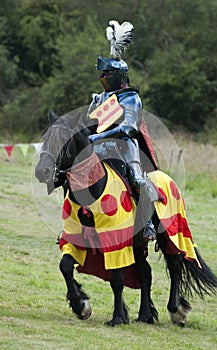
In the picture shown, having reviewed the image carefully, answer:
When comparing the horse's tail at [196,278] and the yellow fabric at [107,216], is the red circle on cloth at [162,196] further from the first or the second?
the horse's tail at [196,278]

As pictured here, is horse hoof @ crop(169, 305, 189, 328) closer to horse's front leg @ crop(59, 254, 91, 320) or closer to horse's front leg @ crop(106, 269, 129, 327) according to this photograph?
horse's front leg @ crop(106, 269, 129, 327)

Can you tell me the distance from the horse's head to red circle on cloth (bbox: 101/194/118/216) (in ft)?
1.28

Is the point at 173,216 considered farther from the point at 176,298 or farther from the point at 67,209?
the point at 67,209

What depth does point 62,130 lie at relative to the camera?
6566 millimetres

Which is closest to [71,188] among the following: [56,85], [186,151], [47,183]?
[47,183]

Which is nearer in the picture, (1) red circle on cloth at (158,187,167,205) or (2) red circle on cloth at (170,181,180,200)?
(1) red circle on cloth at (158,187,167,205)

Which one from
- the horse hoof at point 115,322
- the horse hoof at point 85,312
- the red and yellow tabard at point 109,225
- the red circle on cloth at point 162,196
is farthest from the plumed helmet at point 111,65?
the horse hoof at point 115,322

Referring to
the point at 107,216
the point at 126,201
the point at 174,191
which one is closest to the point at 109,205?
the point at 107,216

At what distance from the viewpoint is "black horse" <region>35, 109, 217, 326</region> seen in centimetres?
655

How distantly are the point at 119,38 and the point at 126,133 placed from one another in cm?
124

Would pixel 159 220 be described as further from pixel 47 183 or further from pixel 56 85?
pixel 56 85

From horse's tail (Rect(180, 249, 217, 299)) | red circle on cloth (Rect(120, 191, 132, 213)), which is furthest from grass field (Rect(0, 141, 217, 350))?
red circle on cloth (Rect(120, 191, 132, 213))

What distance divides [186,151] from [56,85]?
18.7 m

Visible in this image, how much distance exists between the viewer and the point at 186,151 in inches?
878
